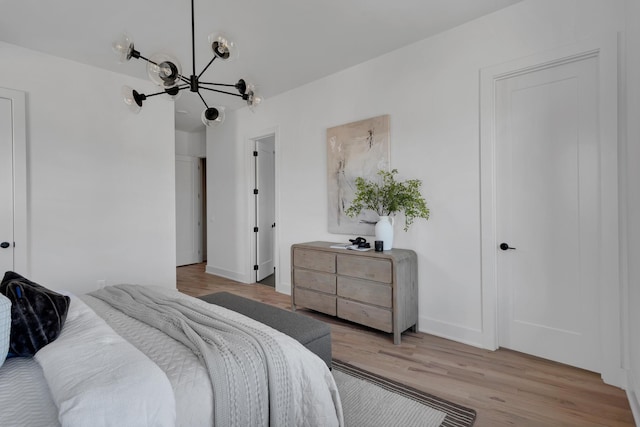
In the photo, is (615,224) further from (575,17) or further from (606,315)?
(575,17)

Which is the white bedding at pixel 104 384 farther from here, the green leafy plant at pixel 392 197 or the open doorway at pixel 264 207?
the open doorway at pixel 264 207

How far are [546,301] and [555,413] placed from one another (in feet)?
2.79

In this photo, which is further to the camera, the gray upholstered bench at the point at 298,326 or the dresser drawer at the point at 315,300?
the dresser drawer at the point at 315,300

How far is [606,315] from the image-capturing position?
2.10 metres

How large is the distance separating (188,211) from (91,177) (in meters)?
3.08

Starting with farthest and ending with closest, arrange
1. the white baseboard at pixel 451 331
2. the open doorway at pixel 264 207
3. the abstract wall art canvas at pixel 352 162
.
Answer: the open doorway at pixel 264 207
the abstract wall art canvas at pixel 352 162
the white baseboard at pixel 451 331

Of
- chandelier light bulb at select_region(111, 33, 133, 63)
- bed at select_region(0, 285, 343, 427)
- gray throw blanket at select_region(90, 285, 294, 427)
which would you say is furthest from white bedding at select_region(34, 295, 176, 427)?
chandelier light bulb at select_region(111, 33, 133, 63)

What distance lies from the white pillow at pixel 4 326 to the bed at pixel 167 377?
8 centimetres

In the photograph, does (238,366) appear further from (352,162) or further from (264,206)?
(264,206)

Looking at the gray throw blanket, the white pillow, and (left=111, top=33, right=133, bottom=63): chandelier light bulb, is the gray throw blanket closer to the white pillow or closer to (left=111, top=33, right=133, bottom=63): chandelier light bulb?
the white pillow

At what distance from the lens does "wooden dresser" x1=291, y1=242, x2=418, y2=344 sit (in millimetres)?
2746

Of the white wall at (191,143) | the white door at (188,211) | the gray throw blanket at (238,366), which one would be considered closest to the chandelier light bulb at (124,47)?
the gray throw blanket at (238,366)

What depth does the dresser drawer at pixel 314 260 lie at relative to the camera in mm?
3191

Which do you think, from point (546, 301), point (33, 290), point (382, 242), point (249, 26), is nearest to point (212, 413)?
point (33, 290)
